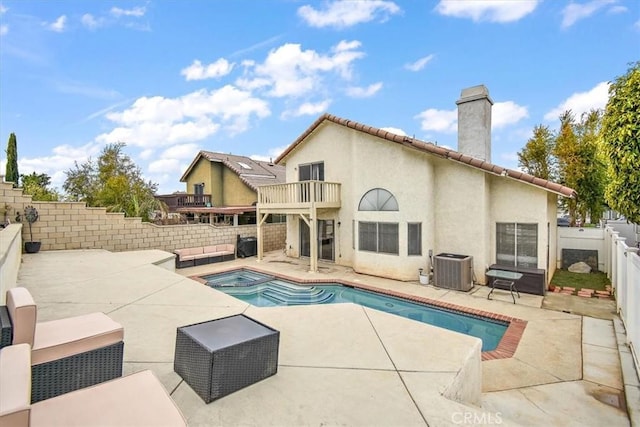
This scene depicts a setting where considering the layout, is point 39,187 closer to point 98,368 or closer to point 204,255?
point 204,255

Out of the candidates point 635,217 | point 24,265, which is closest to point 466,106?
point 635,217

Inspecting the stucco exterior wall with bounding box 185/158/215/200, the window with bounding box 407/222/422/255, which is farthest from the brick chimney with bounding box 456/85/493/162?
the stucco exterior wall with bounding box 185/158/215/200

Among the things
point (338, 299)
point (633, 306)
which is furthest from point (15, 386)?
point (338, 299)

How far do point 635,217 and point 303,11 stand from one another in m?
14.6

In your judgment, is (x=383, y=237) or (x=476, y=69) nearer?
(x=383, y=237)

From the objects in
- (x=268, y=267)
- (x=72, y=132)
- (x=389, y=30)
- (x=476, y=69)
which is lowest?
(x=268, y=267)

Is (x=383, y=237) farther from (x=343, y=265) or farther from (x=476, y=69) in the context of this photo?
(x=476, y=69)

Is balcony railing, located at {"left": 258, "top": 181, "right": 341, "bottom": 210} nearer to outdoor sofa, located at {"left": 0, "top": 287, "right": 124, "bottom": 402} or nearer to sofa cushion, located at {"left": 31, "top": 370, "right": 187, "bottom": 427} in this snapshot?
outdoor sofa, located at {"left": 0, "top": 287, "right": 124, "bottom": 402}

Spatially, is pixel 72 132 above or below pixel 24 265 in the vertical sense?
above

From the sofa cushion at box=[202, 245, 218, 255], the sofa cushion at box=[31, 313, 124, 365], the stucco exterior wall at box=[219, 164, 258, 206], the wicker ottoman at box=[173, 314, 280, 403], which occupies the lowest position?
the sofa cushion at box=[202, 245, 218, 255]

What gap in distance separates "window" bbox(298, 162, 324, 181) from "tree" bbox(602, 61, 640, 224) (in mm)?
10734

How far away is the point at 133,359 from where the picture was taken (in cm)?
402

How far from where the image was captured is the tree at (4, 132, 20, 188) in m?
18.7

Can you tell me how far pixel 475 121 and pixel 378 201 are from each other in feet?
16.7
